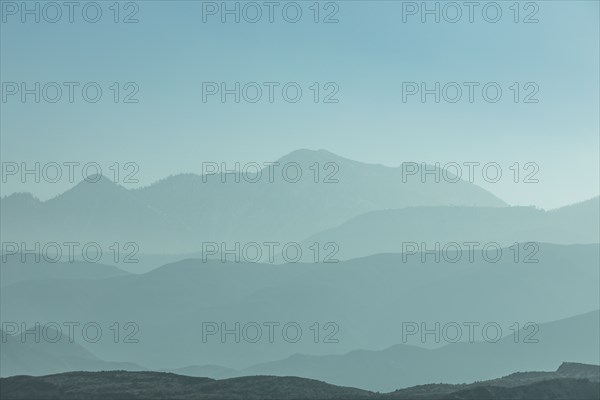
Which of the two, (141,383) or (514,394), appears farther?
(141,383)

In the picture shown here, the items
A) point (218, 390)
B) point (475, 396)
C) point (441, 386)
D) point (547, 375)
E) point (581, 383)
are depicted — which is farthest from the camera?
point (547, 375)

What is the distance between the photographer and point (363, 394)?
64.4m

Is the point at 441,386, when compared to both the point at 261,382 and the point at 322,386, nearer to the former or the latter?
the point at 322,386

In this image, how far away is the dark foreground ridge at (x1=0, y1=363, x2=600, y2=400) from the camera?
193ft

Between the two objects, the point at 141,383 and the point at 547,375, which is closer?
the point at 141,383

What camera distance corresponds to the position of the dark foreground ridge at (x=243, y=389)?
58781 mm

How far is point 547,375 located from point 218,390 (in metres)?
28.5

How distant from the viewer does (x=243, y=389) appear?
6538 cm

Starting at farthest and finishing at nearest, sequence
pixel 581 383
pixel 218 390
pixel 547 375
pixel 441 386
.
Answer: pixel 547 375 → pixel 441 386 → pixel 218 390 → pixel 581 383

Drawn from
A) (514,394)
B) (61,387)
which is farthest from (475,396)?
(61,387)

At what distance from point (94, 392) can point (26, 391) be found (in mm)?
5390

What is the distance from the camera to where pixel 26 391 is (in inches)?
2574

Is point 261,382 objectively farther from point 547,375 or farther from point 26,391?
point 547,375

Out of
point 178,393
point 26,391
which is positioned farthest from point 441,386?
point 26,391
